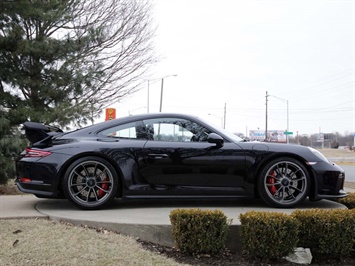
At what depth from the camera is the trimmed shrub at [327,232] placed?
3766mm

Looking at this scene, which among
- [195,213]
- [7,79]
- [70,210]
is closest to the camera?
[195,213]

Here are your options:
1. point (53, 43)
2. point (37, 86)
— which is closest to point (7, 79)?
point (37, 86)

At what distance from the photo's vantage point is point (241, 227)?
3713mm

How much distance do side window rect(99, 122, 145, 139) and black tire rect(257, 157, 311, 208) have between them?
163 cm

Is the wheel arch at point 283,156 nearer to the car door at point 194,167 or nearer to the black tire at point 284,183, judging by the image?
the black tire at point 284,183

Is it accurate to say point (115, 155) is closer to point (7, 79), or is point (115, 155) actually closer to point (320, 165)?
point (320, 165)

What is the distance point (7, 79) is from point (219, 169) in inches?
281

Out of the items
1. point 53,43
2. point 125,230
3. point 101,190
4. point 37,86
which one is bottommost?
point 125,230

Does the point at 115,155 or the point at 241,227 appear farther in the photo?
the point at 115,155

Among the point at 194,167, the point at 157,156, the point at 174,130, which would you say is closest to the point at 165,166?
the point at 157,156

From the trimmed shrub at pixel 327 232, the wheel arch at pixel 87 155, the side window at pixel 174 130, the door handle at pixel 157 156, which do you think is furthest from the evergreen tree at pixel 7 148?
the trimmed shrub at pixel 327 232

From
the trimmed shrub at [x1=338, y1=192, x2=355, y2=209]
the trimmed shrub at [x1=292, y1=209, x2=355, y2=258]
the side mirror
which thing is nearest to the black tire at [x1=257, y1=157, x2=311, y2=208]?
the side mirror

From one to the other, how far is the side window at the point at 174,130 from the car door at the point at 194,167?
0.11 metres

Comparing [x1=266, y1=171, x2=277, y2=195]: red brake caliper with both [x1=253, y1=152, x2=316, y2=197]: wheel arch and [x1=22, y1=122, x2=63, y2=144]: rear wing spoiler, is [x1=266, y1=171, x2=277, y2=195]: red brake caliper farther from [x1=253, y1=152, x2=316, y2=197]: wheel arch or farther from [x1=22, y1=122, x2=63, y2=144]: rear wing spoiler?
[x1=22, y1=122, x2=63, y2=144]: rear wing spoiler
